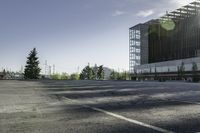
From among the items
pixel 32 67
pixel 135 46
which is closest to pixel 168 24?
pixel 135 46

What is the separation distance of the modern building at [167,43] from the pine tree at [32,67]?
34141mm

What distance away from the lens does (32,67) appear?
100 meters

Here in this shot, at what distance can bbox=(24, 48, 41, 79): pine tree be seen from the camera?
99562 millimetres

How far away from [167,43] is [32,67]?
153 ft

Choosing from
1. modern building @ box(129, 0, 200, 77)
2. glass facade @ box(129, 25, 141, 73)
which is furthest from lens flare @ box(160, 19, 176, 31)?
glass facade @ box(129, 25, 141, 73)

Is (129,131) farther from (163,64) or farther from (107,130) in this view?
(163,64)

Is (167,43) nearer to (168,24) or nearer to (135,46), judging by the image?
(168,24)

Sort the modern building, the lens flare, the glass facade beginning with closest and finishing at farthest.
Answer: the modern building, the lens flare, the glass facade

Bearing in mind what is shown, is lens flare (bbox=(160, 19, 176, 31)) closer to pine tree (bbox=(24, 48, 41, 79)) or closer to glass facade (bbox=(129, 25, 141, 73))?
glass facade (bbox=(129, 25, 141, 73))

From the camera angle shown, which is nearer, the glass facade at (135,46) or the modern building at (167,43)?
the modern building at (167,43)

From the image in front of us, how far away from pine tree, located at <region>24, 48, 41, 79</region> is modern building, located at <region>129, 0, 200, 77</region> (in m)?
34.1

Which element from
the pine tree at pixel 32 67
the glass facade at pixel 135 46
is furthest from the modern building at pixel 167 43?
the pine tree at pixel 32 67

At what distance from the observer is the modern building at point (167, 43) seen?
297 feet

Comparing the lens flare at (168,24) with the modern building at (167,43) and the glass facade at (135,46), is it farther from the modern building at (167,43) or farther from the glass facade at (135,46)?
the glass facade at (135,46)
